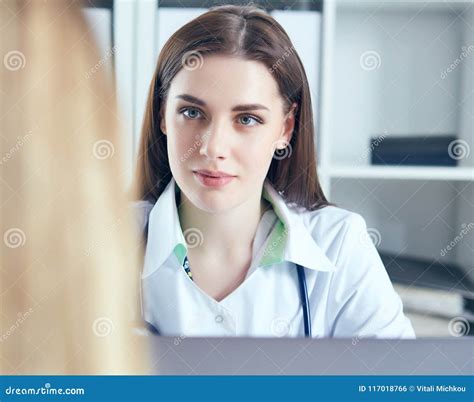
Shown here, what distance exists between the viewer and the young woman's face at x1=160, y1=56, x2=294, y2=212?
138cm

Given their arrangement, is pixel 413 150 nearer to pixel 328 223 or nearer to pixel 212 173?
pixel 328 223

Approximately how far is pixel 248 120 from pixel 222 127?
0.07 metres

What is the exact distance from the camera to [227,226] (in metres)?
1.47

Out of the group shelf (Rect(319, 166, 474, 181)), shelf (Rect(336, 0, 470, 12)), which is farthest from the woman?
shelf (Rect(336, 0, 470, 12))

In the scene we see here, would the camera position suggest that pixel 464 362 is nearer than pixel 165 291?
No

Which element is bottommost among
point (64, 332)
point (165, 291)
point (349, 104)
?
point (64, 332)

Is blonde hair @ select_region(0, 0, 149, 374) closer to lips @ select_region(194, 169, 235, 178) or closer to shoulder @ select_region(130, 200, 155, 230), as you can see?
shoulder @ select_region(130, 200, 155, 230)

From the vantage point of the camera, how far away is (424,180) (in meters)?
1.48

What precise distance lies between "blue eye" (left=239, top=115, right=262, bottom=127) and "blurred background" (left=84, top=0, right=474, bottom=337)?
0.52 feet

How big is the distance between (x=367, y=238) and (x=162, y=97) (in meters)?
0.63

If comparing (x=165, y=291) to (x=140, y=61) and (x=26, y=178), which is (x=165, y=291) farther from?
(x=140, y=61)

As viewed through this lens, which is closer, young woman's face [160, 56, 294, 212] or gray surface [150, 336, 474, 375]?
young woman's face [160, 56, 294, 212]

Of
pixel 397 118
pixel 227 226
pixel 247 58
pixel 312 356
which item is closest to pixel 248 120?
pixel 247 58
